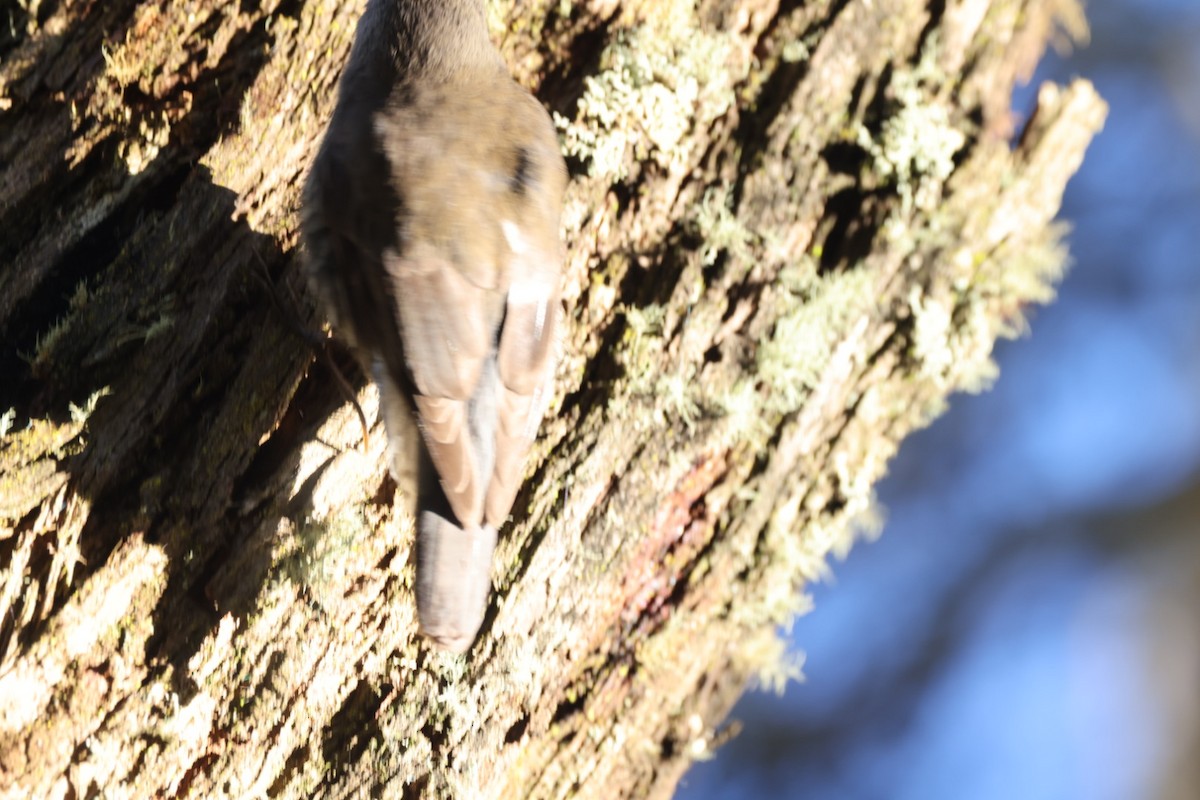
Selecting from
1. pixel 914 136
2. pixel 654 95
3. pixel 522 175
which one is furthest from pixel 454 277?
pixel 914 136

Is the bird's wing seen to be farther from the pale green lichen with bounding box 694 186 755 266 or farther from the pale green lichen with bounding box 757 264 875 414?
the pale green lichen with bounding box 757 264 875 414

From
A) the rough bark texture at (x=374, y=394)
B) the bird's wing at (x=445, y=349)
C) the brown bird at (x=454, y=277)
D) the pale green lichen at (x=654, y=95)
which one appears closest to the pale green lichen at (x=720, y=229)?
the rough bark texture at (x=374, y=394)

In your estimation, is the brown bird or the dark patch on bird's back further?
the dark patch on bird's back

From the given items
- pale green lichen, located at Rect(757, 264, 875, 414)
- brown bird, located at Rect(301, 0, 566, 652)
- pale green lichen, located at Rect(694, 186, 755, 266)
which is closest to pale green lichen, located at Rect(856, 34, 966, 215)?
pale green lichen, located at Rect(757, 264, 875, 414)

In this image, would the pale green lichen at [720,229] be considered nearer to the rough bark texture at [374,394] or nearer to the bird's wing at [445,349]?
the rough bark texture at [374,394]

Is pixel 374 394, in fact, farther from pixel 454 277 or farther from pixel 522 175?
pixel 522 175

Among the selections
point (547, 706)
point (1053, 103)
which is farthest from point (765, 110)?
point (547, 706)

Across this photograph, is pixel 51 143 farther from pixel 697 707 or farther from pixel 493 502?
pixel 697 707
